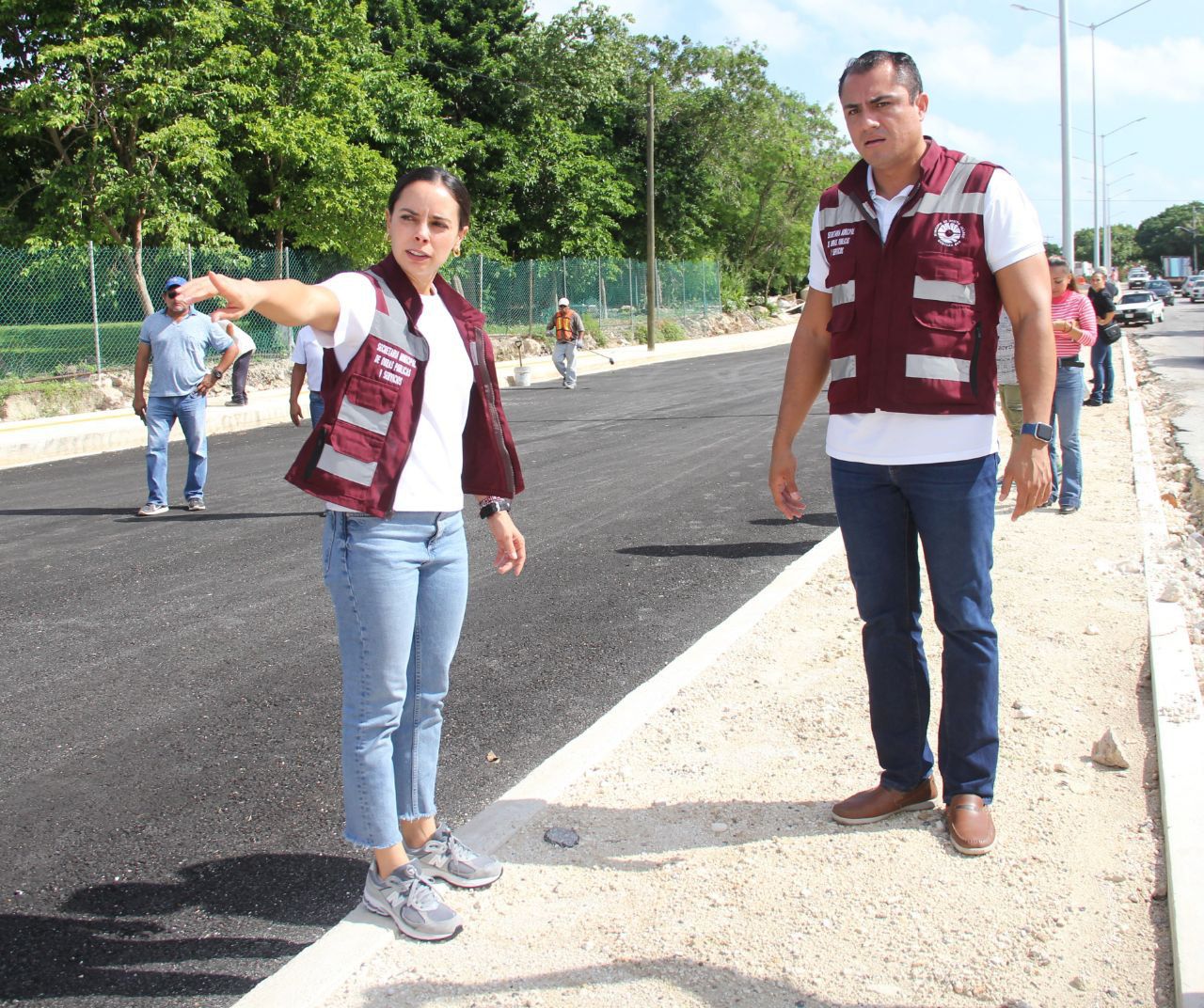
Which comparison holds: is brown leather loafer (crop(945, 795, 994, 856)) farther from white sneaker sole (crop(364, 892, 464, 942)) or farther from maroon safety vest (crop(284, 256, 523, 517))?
maroon safety vest (crop(284, 256, 523, 517))

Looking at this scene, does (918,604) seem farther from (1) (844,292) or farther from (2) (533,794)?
(2) (533,794)

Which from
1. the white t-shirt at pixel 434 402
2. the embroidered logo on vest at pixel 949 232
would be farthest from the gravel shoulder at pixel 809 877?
the embroidered logo on vest at pixel 949 232

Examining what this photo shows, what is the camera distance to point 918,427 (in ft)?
10.7

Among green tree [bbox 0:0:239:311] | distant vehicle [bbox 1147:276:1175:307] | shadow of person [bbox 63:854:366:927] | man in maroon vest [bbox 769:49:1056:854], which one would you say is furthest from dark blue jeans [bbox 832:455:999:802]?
distant vehicle [bbox 1147:276:1175:307]

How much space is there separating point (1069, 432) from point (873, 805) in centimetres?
561

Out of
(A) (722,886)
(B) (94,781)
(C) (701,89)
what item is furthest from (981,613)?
(C) (701,89)

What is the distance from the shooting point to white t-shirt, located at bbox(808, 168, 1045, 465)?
3.15 meters

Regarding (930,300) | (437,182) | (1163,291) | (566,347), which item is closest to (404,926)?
(437,182)

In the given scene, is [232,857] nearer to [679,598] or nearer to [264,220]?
[679,598]

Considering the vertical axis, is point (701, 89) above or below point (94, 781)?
above

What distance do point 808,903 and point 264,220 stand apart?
25.5 m

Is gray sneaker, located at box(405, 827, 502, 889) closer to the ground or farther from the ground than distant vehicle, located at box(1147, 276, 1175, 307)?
closer to the ground

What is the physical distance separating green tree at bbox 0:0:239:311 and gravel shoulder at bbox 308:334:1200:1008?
61.4 ft

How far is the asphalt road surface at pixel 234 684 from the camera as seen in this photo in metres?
3.18
